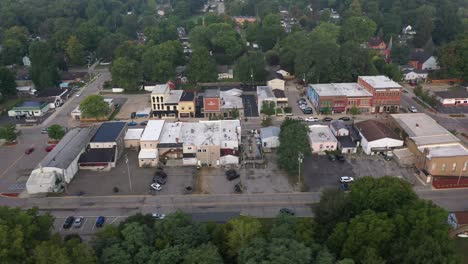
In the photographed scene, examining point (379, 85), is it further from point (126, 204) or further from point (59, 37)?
point (59, 37)

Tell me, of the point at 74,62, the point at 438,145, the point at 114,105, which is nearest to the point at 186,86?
the point at 114,105

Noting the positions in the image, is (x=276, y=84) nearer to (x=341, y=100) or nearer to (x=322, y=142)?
(x=341, y=100)

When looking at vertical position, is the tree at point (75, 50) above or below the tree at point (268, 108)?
above

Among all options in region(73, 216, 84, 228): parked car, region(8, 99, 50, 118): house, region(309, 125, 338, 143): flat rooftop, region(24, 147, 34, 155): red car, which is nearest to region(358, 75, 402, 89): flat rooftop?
region(309, 125, 338, 143): flat rooftop

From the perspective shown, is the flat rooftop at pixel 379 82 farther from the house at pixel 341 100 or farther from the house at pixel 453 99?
the house at pixel 453 99

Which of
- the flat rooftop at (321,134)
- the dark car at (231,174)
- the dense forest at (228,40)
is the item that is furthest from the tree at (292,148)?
the dense forest at (228,40)

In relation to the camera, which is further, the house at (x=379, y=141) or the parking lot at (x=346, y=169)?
the house at (x=379, y=141)

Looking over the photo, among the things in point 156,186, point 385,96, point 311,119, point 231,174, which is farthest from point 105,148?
point 385,96

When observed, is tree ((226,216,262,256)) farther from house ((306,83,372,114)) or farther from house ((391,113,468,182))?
house ((306,83,372,114))
